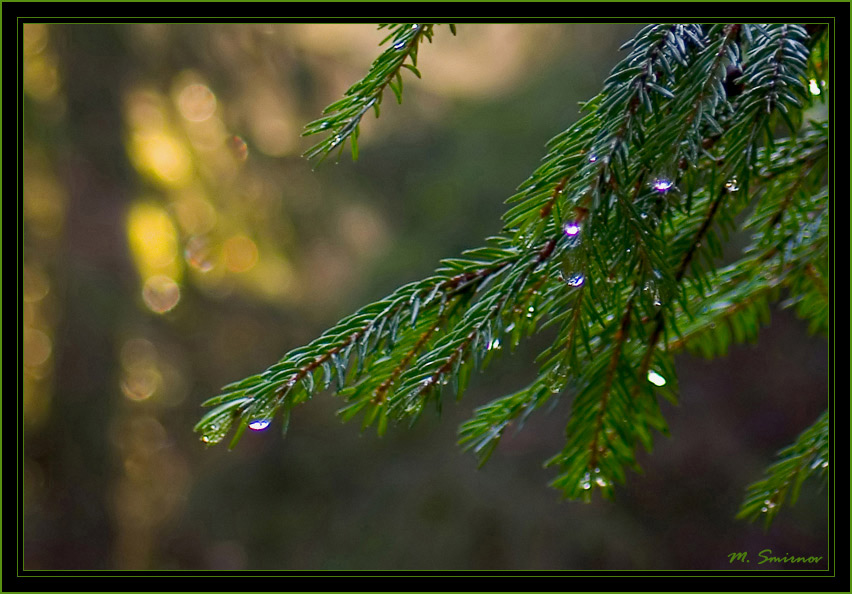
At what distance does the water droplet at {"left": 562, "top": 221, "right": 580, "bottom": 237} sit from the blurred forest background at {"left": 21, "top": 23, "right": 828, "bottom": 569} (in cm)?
288

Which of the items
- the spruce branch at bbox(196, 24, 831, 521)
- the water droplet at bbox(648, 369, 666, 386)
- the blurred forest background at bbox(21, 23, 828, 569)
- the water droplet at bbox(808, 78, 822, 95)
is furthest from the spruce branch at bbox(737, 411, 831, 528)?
the blurred forest background at bbox(21, 23, 828, 569)

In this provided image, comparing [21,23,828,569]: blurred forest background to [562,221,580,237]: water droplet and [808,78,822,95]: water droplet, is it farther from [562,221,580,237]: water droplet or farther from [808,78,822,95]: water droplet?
[562,221,580,237]: water droplet

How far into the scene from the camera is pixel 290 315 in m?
3.79

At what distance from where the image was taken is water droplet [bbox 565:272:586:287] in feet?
1.69

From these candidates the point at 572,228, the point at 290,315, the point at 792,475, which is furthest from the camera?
the point at 290,315

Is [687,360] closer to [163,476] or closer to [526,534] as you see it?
[526,534]

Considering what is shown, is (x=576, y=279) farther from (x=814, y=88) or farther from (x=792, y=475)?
(x=792, y=475)

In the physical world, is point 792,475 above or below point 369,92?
below

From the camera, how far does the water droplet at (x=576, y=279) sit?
0.51 meters

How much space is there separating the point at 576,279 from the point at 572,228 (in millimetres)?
42

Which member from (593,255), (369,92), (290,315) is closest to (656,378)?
(593,255)

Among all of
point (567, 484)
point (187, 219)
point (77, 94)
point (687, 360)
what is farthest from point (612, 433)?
point (77, 94)

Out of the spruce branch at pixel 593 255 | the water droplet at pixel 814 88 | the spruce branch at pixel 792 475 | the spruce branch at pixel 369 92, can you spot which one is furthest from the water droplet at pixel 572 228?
the spruce branch at pixel 792 475

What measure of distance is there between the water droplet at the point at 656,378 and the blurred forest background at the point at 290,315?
2.70 metres
